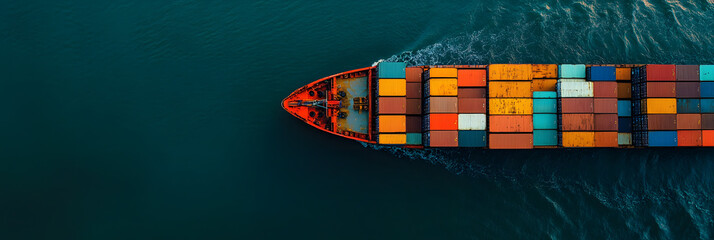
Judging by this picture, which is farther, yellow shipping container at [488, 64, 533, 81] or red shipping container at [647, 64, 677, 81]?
red shipping container at [647, 64, 677, 81]

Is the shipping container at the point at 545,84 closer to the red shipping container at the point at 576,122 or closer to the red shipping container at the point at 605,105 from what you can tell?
the red shipping container at the point at 576,122

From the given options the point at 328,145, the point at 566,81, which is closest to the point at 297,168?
the point at 328,145

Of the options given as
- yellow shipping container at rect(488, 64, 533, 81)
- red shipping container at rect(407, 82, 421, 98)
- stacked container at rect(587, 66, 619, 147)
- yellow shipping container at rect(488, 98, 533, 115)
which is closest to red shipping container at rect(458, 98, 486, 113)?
yellow shipping container at rect(488, 98, 533, 115)

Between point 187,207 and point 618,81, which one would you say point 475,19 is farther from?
point 187,207

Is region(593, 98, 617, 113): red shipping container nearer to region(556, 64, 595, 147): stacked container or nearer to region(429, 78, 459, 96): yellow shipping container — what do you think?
region(556, 64, 595, 147): stacked container

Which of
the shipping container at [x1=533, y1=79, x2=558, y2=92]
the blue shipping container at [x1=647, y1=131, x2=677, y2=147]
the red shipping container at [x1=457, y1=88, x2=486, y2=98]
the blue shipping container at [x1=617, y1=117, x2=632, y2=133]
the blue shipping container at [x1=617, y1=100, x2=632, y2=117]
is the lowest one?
the blue shipping container at [x1=647, y1=131, x2=677, y2=147]
